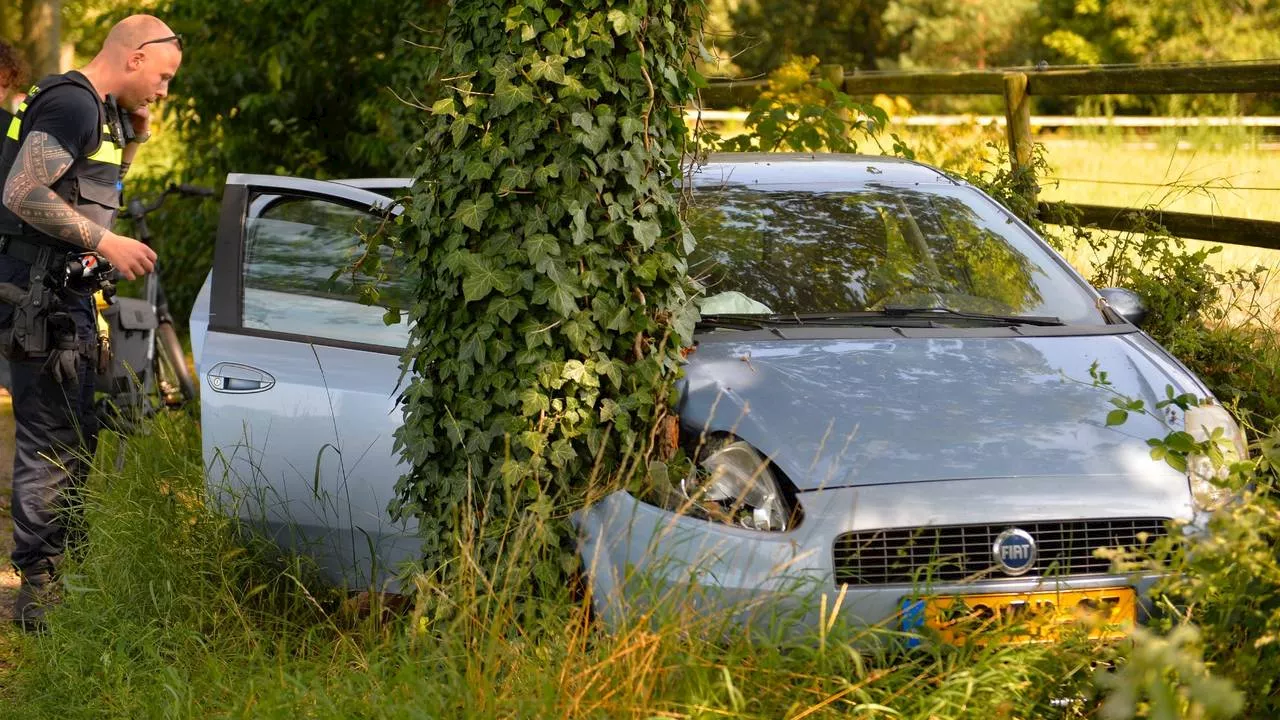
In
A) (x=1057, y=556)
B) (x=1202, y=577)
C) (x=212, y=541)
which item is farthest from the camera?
(x=212, y=541)

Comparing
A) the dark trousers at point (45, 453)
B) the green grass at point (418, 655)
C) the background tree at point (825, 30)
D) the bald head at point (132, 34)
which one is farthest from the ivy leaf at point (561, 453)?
the background tree at point (825, 30)

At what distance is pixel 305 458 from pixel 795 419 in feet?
5.19

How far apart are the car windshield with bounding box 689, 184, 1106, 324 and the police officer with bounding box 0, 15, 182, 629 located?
74.9 inches

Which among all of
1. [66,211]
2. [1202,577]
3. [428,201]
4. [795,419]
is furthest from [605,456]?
[66,211]

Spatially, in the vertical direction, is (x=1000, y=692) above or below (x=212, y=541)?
above

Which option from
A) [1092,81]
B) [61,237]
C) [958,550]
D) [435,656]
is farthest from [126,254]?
[1092,81]

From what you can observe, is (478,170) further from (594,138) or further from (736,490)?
(736,490)

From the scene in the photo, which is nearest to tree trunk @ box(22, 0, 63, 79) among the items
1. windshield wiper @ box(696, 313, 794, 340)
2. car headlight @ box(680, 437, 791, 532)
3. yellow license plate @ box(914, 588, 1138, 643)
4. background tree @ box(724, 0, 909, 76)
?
windshield wiper @ box(696, 313, 794, 340)

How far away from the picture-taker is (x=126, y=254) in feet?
15.4

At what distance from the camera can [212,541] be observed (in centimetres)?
434

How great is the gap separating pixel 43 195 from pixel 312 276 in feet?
2.90

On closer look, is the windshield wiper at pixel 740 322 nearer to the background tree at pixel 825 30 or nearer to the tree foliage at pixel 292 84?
the tree foliage at pixel 292 84

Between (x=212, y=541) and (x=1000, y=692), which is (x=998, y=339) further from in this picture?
(x=212, y=541)

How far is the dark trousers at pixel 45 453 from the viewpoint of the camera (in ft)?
16.2
